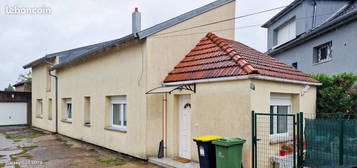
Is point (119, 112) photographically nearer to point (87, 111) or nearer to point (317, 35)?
point (87, 111)

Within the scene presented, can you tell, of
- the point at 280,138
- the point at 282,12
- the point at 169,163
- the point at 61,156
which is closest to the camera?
the point at 280,138

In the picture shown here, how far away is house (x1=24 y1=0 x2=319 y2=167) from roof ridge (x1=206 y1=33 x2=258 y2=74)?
3cm

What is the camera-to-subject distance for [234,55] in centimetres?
718

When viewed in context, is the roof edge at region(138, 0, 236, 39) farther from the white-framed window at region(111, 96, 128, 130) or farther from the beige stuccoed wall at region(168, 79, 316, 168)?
the white-framed window at region(111, 96, 128, 130)

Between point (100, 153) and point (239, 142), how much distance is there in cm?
623

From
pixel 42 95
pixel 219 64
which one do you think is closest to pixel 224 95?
pixel 219 64

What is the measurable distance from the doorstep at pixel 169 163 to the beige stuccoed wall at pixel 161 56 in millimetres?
408

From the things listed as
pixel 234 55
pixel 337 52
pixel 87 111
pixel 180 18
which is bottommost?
pixel 87 111

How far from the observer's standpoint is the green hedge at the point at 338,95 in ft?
26.8

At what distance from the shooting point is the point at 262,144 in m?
6.25

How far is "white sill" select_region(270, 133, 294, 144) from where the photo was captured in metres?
6.64

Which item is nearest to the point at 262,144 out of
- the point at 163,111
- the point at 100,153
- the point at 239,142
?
the point at 239,142

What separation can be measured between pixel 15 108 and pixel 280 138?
73.0 feet

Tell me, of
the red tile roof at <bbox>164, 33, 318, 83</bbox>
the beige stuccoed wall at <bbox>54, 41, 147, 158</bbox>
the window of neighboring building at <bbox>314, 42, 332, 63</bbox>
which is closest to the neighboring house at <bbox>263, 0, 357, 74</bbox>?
the window of neighboring building at <bbox>314, 42, 332, 63</bbox>
